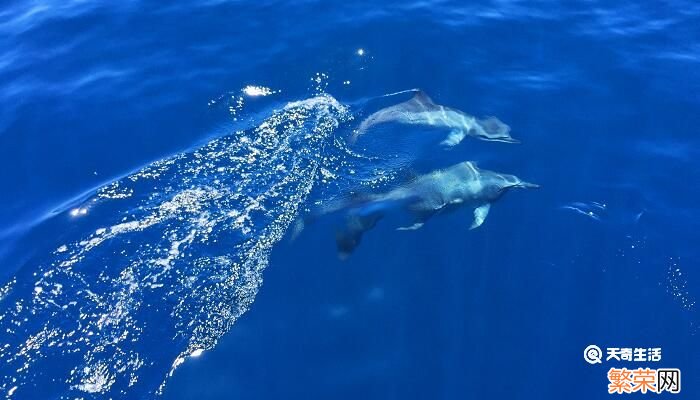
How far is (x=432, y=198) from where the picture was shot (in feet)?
49.9

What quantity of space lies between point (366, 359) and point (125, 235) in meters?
6.89

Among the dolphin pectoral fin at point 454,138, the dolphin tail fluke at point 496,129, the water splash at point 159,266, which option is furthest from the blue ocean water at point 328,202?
the dolphin tail fluke at point 496,129

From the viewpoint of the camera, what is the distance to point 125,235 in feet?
46.6

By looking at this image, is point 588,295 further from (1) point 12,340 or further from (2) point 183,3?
(2) point 183,3

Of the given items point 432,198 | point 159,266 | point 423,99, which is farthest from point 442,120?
point 159,266

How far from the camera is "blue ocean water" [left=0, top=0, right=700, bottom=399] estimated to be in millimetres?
12227

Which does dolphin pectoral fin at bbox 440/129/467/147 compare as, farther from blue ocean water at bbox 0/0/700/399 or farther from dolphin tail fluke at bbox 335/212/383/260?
dolphin tail fluke at bbox 335/212/383/260

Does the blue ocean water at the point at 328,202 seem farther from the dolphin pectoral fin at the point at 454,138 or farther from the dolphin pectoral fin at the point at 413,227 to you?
the dolphin pectoral fin at the point at 454,138

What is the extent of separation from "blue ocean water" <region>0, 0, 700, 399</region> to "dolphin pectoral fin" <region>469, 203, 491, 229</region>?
1.12ft

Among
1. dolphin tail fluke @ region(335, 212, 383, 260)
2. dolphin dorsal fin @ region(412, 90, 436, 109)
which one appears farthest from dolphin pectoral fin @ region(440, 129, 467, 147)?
dolphin tail fluke @ region(335, 212, 383, 260)

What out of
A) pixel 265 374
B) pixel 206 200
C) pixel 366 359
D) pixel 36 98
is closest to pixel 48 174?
pixel 36 98

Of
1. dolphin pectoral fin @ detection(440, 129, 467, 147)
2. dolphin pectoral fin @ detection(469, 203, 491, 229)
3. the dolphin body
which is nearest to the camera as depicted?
the dolphin body

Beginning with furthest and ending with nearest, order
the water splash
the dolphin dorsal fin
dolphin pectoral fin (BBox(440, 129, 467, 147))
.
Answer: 1. the dolphin dorsal fin
2. dolphin pectoral fin (BBox(440, 129, 467, 147))
3. the water splash

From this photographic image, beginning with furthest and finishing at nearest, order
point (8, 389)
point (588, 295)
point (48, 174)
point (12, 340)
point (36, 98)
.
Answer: point (36, 98) < point (48, 174) < point (588, 295) < point (12, 340) < point (8, 389)
